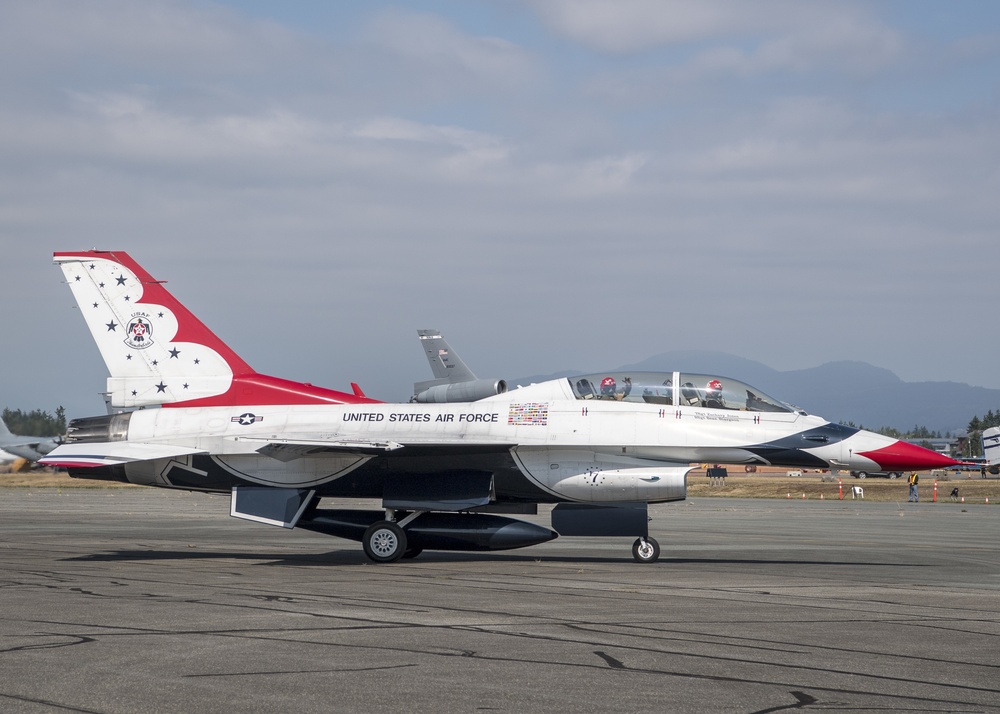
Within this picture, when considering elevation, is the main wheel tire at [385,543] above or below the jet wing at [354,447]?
below

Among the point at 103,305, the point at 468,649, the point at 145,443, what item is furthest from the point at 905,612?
the point at 103,305

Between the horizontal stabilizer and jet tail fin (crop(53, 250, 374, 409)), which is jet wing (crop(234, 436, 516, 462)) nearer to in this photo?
the horizontal stabilizer

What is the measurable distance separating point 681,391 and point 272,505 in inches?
268

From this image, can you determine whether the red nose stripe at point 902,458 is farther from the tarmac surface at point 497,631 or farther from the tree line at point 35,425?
the tree line at point 35,425

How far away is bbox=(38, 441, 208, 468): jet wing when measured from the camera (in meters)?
17.1

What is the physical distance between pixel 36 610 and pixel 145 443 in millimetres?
7758

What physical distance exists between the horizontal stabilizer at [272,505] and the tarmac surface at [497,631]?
0.68 metres

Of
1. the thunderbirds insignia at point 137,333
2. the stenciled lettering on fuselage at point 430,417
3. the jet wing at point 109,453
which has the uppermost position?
the thunderbirds insignia at point 137,333

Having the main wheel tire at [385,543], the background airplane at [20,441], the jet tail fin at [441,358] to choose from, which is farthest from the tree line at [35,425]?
the main wheel tire at [385,543]

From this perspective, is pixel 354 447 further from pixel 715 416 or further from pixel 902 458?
pixel 902 458

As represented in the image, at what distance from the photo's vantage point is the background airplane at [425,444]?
16.4m

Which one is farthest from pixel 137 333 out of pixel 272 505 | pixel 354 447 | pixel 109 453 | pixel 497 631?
pixel 497 631

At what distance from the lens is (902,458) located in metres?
16.0

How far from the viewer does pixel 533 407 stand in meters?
17.0
